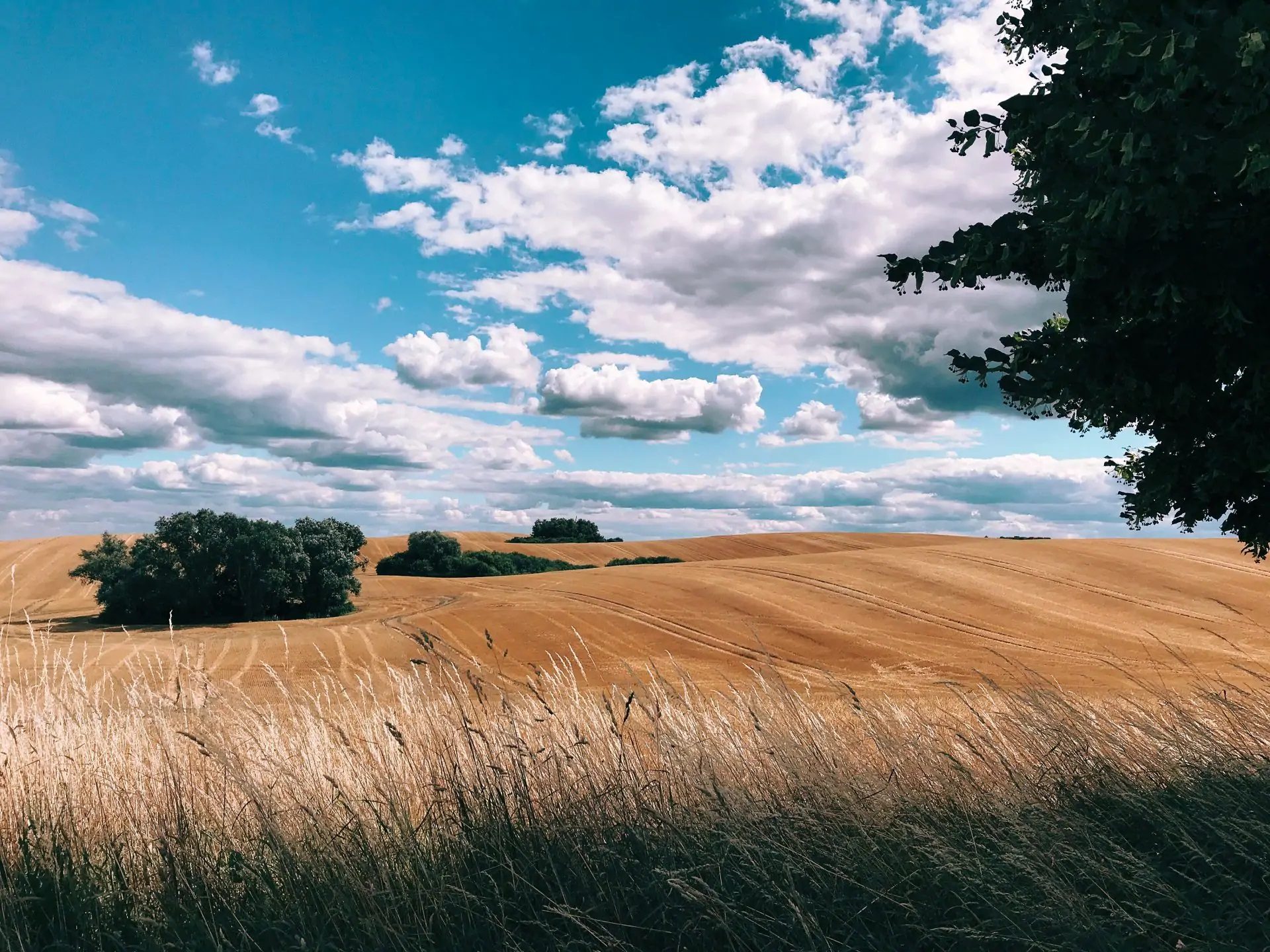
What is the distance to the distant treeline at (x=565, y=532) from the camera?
8656cm

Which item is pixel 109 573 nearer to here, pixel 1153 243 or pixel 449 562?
pixel 449 562

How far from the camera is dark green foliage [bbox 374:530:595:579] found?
195ft

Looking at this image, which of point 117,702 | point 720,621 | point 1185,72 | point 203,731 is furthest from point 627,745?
point 720,621

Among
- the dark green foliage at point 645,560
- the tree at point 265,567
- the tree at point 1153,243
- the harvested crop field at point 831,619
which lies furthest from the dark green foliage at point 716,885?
the dark green foliage at point 645,560

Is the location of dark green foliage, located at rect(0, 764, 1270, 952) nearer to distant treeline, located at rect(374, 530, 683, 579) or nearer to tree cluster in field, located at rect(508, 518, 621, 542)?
distant treeline, located at rect(374, 530, 683, 579)

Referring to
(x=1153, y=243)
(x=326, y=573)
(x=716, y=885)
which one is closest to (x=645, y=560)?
(x=326, y=573)

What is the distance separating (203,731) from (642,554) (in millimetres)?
64736

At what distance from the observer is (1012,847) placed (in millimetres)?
4477

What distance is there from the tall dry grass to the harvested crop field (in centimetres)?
1267

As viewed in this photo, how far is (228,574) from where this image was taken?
41062mm

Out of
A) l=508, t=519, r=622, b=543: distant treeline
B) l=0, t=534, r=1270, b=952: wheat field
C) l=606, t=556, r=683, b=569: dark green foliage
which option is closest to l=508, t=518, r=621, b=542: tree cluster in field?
l=508, t=519, r=622, b=543: distant treeline

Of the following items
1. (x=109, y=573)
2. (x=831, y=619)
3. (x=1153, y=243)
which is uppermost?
(x=1153, y=243)

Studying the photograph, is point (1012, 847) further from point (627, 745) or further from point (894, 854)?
point (627, 745)

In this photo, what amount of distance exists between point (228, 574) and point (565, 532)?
1930 inches
